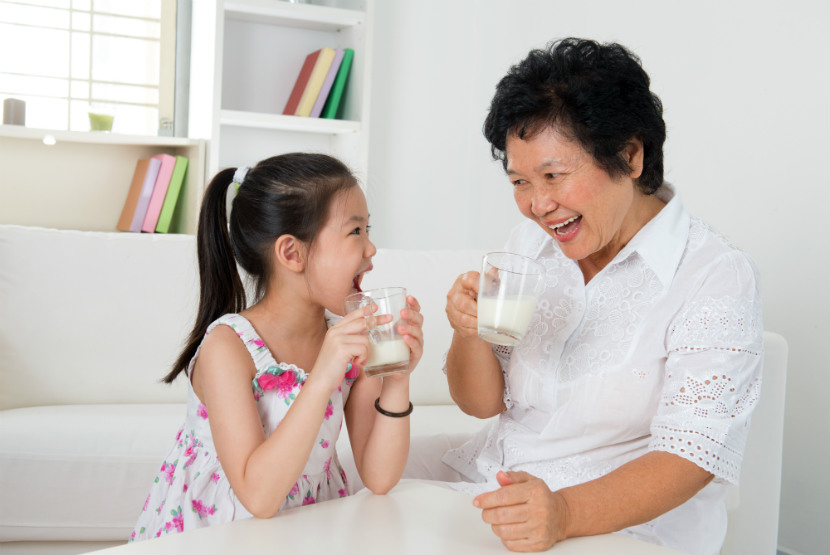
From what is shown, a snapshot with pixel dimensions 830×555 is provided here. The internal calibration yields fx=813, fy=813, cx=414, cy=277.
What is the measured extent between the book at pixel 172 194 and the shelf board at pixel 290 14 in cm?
68

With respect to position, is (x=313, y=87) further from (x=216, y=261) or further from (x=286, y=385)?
(x=286, y=385)

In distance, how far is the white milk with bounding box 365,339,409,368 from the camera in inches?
43.7

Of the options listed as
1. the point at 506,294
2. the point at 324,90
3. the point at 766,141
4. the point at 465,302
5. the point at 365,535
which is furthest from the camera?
the point at 324,90

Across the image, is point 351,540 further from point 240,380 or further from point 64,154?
point 64,154

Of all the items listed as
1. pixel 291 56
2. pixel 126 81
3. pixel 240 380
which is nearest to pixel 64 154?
pixel 126 81

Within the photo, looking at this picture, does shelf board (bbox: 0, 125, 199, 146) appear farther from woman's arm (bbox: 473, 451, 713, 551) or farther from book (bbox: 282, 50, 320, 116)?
woman's arm (bbox: 473, 451, 713, 551)

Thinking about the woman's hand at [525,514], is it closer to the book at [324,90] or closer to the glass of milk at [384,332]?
the glass of milk at [384,332]

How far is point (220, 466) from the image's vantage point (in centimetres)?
134

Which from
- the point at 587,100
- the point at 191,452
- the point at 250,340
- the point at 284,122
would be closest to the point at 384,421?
the point at 250,340

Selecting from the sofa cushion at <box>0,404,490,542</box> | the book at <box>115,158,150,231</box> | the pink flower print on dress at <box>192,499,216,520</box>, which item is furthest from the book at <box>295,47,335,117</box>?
the pink flower print on dress at <box>192,499,216,520</box>

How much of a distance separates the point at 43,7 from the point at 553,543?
12.2ft

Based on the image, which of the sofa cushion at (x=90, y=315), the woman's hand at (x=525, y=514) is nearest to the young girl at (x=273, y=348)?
the woman's hand at (x=525, y=514)

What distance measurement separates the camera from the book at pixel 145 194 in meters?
3.49

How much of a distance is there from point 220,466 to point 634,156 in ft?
2.78
